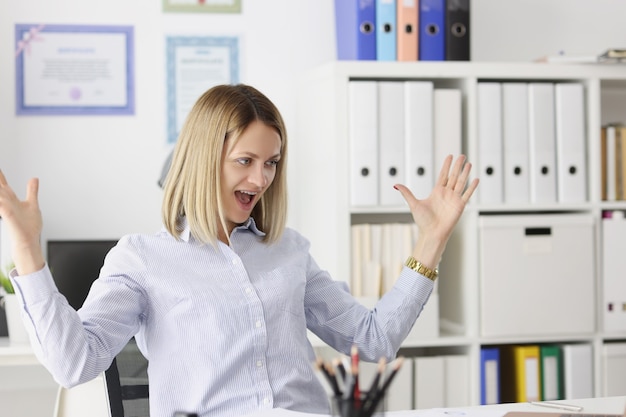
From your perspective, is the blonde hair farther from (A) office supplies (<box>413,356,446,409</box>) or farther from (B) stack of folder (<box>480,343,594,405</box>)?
(B) stack of folder (<box>480,343,594,405</box>)

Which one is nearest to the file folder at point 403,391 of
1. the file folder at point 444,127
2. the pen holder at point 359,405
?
the file folder at point 444,127

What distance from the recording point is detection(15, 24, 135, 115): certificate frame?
3.06m

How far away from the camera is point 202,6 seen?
3156 millimetres

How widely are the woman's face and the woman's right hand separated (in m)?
0.41

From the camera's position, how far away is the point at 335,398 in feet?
3.79

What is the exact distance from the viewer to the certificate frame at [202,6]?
3.14 m

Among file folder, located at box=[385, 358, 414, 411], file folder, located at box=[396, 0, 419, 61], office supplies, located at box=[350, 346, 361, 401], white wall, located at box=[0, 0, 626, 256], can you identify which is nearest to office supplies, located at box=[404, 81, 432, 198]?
file folder, located at box=[396, 0, 419, 61]

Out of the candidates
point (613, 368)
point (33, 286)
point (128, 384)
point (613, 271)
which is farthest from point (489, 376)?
point (33, 286)

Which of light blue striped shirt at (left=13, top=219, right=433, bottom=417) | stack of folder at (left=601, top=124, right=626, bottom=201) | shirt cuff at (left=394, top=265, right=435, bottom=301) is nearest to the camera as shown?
light blue striped shirt at (left=13, top=219, right=433, bottom=417)

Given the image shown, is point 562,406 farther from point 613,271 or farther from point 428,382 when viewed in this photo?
point 613,271

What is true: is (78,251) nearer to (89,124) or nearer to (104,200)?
(104,200)

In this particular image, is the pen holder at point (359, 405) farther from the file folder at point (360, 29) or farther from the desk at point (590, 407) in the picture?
the file folder at point (360, 29)

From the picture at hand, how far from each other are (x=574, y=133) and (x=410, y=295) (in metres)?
1.32

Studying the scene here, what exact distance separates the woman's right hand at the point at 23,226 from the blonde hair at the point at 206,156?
353 mm
